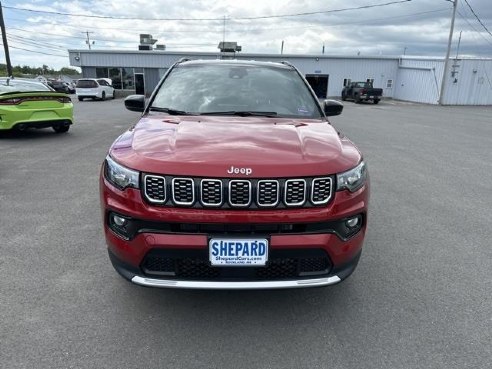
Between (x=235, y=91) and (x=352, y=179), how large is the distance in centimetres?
180

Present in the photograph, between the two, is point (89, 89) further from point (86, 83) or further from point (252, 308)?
point (252, 308)

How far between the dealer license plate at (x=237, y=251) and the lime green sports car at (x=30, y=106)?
8.88 meters

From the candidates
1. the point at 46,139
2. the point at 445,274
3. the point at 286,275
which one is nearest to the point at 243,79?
the point at 286,275

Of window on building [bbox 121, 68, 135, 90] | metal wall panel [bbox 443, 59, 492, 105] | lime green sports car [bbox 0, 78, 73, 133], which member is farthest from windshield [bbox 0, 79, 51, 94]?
window on building [bbox 121, 68, 135, 90]

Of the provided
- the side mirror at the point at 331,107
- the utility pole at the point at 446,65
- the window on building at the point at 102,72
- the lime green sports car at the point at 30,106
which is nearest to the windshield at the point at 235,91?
the side mirror at the point at 331,107

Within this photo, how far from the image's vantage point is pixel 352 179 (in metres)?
2.67

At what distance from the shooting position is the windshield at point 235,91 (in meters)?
3.79

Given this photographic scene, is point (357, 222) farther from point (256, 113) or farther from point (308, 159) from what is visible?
point (256, 113)

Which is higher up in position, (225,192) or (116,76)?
(225,192)

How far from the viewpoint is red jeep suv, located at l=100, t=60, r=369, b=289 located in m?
2.44

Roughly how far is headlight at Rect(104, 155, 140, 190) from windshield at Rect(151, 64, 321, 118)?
46.7 inches

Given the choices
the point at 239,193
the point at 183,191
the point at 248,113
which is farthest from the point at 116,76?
the point at 239,193

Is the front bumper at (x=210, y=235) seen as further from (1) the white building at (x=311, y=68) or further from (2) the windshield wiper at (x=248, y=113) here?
(1) the white building at (x=311, y=68)

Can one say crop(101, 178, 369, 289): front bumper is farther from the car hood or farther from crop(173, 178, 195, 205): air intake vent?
the car hood
